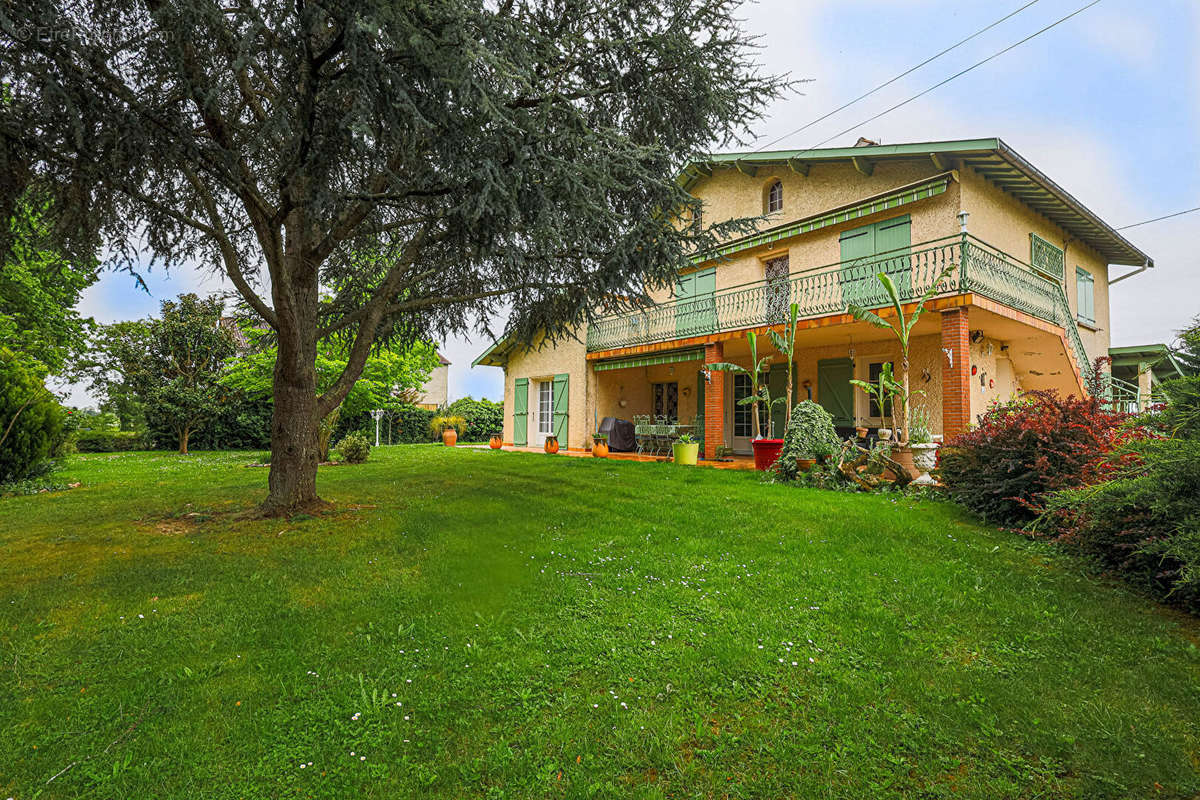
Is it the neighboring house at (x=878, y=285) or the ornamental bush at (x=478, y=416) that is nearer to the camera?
the neighboring house at (x=878, y=285)

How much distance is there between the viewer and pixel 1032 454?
5.80 meters

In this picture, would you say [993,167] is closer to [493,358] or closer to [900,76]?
[900,76]

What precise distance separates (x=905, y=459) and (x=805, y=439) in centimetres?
149

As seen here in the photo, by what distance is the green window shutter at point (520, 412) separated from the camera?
19.4 meters

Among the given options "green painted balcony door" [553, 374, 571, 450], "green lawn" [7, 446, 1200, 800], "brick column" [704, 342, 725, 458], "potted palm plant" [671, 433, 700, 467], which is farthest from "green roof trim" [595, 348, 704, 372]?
"green lawn" [7, 446, 1200, 800]

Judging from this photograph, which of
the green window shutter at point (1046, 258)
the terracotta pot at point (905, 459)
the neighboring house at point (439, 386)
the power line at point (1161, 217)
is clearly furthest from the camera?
the neighboring house at point (439, 386)

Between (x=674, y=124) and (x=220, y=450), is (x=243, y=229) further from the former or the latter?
(x=220, y=450)

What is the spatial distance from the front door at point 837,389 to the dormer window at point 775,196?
419 cm

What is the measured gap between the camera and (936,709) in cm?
248

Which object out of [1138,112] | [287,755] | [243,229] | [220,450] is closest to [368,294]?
[243,229]

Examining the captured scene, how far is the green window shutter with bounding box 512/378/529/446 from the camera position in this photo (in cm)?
1941

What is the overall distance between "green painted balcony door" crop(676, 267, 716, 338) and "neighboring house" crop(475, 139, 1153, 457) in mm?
44

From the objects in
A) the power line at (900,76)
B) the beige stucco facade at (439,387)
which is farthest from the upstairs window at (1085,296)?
the beige stucco facade at (439,387)

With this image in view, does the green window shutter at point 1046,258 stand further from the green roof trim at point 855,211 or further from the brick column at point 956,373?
the brick column at point 956,373
